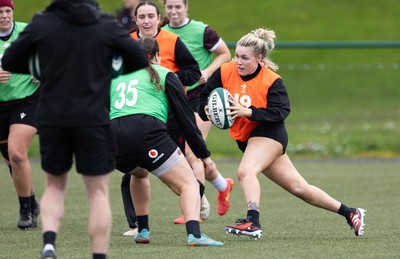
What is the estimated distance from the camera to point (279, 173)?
25.9 feet

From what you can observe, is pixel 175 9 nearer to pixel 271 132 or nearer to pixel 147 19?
pixel 147 19

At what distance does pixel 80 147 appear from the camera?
5.66 metres

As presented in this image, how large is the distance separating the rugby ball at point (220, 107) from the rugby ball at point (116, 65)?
6.25 feet

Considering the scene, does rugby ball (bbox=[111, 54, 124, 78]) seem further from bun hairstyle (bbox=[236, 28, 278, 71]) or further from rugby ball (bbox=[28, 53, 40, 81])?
bun hairstyle (bbox=[236, 28, 278, 71])

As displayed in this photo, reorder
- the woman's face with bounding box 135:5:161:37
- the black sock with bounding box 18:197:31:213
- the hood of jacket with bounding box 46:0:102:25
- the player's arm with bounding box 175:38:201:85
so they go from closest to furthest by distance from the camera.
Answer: the hood of jacket with bounding box 46:0:102:25, the black sock with bounding box 18:197:31:213, the woman's face with bounding box 135:5:161:37, the player's arm with bounding box 175:38:201:85

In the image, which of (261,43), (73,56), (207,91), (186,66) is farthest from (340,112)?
(73,56)

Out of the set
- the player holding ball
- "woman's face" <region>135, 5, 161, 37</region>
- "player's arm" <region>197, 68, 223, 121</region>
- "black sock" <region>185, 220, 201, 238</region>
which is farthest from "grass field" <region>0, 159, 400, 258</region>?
"woman's face" <region>135, 5, 161, 37</region>

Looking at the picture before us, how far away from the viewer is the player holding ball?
25.3ft

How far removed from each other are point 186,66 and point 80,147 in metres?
3.35

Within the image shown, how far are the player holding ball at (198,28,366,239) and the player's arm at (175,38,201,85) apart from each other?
0.79 m

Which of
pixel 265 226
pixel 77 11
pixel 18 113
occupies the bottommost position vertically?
pixel 265 226

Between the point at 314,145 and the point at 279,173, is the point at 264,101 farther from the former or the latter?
the point at 314,145

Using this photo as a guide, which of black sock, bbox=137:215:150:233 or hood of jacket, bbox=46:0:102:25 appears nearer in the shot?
hood of jacket, bbox=46:0:102:25

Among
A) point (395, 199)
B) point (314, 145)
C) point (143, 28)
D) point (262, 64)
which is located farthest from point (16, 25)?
point (314, 145)
